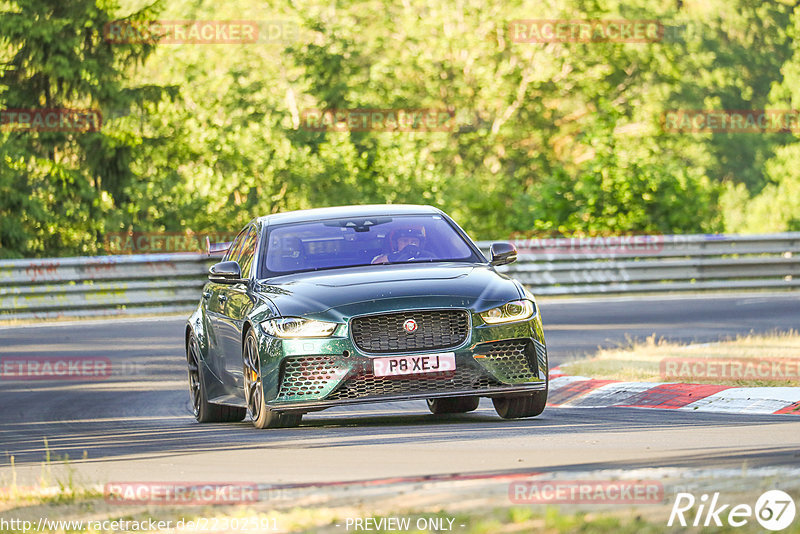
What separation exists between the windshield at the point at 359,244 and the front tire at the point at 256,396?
2.51ft

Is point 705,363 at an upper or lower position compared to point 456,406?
lower

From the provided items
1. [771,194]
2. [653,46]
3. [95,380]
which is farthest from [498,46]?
[95,380]

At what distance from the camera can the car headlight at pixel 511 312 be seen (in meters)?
10.0

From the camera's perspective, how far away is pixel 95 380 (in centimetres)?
1547

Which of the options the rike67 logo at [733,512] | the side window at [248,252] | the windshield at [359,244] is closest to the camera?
the rike67 logo at [733,512]

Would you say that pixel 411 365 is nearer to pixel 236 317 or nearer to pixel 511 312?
pixel 511 312

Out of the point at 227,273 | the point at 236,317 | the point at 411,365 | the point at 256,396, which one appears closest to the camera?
the point at 411,365

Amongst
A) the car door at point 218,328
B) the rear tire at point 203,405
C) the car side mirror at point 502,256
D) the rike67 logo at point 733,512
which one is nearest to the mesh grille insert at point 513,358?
the car side mirror at point 502,256

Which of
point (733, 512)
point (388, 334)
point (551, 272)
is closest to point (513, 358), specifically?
point (388, 334)

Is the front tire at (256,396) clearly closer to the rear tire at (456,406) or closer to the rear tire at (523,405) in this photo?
the rear tire at (523,405)

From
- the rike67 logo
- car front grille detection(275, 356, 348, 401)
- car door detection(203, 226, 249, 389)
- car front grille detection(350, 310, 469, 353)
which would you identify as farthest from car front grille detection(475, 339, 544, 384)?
the rike67 logo

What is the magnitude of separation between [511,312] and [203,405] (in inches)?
112

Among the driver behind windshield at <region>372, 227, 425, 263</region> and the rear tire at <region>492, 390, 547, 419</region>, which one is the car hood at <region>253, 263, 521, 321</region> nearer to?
the driver behind windshield at <region>372, 227, 425, 263</region>

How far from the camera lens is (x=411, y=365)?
984 cm
